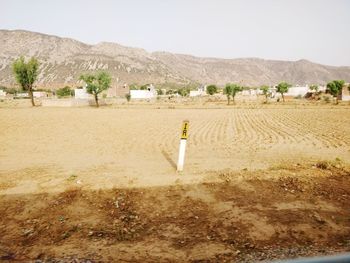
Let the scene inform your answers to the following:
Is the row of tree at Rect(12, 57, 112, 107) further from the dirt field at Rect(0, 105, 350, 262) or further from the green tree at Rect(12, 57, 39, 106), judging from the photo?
the dirt field at Rect(0, 105, 350, 262)

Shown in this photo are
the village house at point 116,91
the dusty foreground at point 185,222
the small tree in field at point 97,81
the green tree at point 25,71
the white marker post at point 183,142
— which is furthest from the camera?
the village house at point 116,91

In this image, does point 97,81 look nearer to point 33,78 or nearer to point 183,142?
point 33,78

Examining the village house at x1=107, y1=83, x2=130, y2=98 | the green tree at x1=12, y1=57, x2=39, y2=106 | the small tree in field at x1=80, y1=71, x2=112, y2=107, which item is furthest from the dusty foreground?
the village house at x1=107, y1=83, x2=130, y2=98

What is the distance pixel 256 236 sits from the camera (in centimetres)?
429

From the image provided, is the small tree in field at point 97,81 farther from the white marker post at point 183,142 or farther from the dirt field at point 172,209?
the white marker post at point 183,142

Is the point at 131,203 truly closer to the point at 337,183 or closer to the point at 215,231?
the point at 215,231

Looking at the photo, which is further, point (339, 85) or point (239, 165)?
point (339, 85)

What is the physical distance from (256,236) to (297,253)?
0.62m

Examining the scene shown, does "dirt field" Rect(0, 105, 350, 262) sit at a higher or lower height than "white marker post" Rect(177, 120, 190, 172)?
A: lower

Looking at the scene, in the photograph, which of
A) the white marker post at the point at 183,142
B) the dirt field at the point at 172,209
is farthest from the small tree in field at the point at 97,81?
the white marker post at the point at 183,142

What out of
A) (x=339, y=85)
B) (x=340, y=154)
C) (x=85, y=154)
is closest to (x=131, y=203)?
(x=85, y=154)

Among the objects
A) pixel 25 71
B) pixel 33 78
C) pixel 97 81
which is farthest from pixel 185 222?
pixel 33 78

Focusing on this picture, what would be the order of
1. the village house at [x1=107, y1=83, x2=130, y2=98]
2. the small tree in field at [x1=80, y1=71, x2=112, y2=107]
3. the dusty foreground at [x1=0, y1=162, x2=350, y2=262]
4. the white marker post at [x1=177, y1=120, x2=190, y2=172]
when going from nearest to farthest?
the dusty foreground at [x1=0, y1=162, x2=350, y2=262]
the white marker post at [x1=177, y1=120, x2=190, y2=172]
the small tree in field at [x1=80, y1=71, x2=112, y2=107]
the village house at [x1=107, y1=83, x2=130, y2=98]

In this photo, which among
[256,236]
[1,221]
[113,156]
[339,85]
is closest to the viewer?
[256,236]
